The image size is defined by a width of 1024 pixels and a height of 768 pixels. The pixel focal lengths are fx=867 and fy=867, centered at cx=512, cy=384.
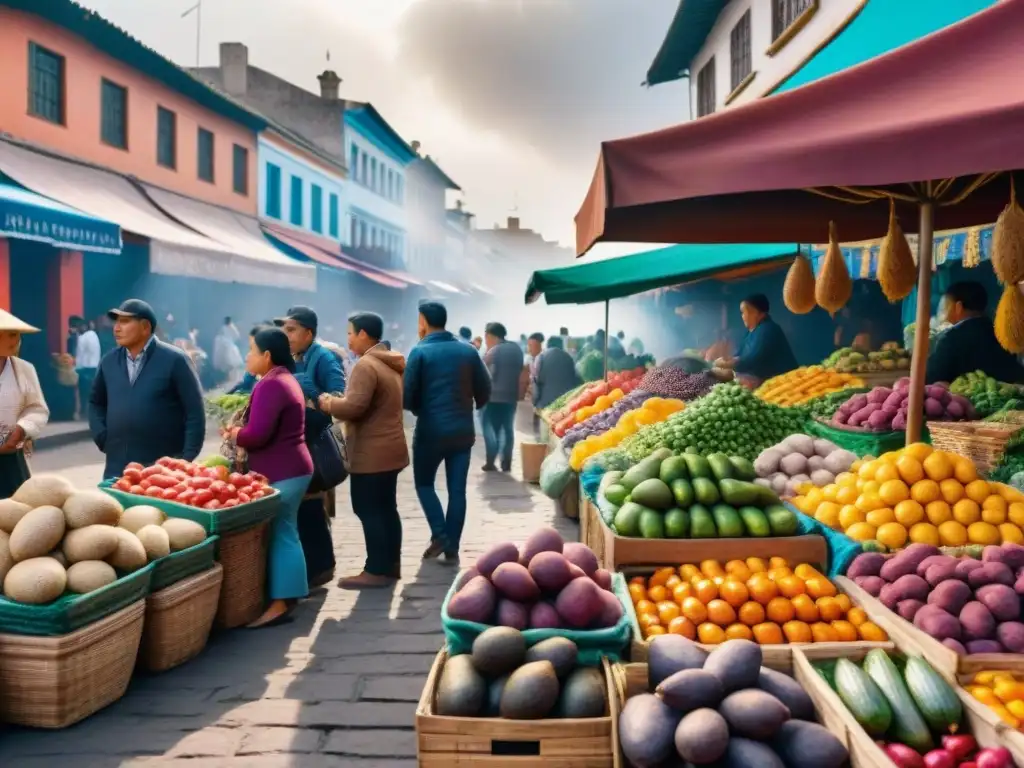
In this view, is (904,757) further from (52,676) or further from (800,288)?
(800,288)

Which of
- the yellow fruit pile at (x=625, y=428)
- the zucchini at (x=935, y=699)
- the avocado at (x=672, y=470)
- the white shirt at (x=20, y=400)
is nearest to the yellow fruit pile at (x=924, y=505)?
the avocado at (x=672, y=470)

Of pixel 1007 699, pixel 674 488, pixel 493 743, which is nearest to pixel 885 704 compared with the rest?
pixel 1007 699

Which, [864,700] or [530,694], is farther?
[864,700]

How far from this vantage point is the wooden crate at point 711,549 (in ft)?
14.0

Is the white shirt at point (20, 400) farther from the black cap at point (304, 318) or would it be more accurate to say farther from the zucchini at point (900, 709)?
the zucchini at point (900, 709)

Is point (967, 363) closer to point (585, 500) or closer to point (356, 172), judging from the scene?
point (585, 500)

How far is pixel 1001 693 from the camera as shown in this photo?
2.94 meters

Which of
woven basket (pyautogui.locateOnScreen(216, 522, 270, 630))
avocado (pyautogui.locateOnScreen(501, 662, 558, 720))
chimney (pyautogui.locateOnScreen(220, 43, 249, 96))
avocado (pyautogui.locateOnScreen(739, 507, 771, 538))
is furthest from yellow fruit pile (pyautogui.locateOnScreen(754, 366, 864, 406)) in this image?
chimney (pyautogui.locateOnScreen(220, 43, 249, 96))

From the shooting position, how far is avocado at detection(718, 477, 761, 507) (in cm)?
446

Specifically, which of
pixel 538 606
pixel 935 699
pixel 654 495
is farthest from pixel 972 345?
pixel 538 606

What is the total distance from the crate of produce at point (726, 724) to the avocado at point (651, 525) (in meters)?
1.44

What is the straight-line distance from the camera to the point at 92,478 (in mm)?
10578

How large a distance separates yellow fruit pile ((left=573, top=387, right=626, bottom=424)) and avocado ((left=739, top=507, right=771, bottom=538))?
4966mm

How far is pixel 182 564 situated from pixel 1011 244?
14.3 feet
